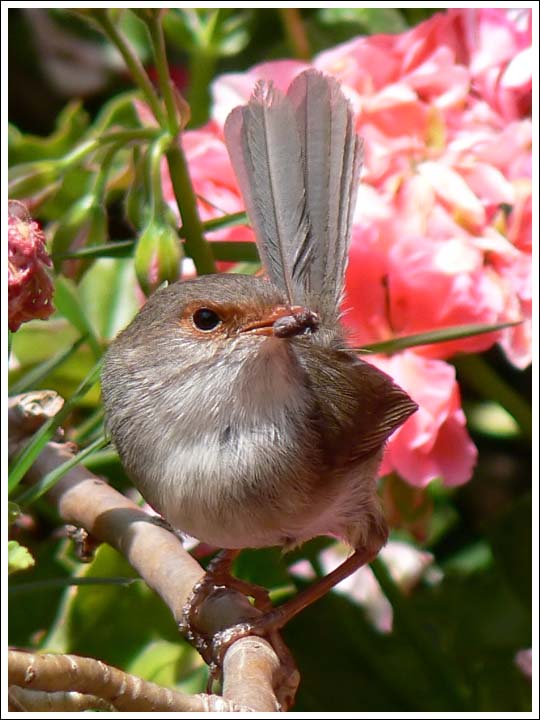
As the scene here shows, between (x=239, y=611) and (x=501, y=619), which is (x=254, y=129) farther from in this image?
(x=501, y=619)

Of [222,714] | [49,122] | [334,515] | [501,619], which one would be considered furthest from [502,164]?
[49,122]

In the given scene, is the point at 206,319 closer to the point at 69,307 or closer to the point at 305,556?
the point at 69,307

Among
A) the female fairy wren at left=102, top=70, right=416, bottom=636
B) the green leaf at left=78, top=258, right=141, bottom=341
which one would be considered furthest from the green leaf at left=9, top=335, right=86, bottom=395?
the green leaf at left=78, top=258, right=141, bottom=341

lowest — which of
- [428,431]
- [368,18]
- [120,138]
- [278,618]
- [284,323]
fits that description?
[278,618]

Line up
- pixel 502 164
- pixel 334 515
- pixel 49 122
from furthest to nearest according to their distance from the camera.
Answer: pixel 49 122, pixel 502 164, pixel 334 515

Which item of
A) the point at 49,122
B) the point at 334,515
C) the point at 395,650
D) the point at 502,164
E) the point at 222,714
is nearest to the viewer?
the point at 222,714

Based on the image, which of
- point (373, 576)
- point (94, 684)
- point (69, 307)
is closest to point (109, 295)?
point (69, 307)

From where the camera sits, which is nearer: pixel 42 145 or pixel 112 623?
pixel 112 623
